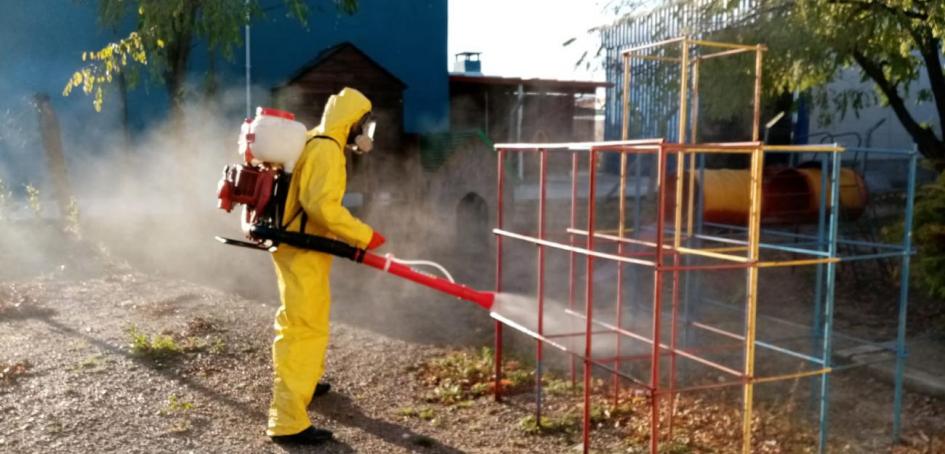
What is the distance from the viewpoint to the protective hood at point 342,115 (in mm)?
4672

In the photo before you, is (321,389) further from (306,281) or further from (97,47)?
(97,47)

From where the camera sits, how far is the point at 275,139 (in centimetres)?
443

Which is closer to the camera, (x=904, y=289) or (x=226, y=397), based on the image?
(x=904, y=289)

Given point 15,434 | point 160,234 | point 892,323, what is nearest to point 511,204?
point 160,234

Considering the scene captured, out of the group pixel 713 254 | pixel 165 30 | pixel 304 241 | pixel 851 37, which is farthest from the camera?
pixel 165 30

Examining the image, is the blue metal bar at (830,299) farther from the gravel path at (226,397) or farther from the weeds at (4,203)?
the weeds at (4,203)

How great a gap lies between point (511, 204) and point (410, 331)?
536cm

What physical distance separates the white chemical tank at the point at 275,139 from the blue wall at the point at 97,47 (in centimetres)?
1015

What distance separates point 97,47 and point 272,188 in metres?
10.8

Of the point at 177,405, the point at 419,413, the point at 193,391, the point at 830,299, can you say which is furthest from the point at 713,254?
the point at 193,391

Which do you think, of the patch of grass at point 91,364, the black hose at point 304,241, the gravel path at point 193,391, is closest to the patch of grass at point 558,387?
the gravel path at point 193,391

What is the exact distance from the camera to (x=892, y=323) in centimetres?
746

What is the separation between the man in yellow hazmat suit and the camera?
445 cm

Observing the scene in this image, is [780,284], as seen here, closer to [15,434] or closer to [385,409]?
[385,409]
